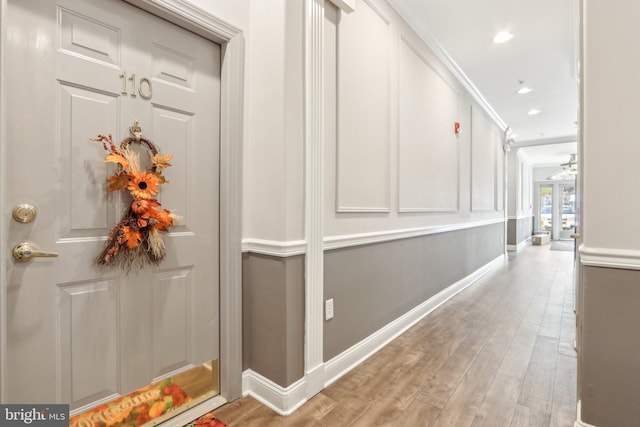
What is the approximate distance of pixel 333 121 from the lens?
2.04 m

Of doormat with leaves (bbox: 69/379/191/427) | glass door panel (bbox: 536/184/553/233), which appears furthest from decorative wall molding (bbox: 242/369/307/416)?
glass door panel (bbox: 536/184/553/233)

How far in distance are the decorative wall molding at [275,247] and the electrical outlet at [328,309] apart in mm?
436

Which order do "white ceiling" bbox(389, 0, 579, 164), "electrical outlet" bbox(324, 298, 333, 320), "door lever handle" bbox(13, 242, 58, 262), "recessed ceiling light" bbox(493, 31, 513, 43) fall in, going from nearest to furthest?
"door lever handle" bbox(13, 242, 58, 262) < "electrical outlet" bbox(324, 298, 333, 320) < "white ceiling" bbox(389, 0, 579, 164) < "recessed ceiling light" bbox(493, 31, 513, 43)

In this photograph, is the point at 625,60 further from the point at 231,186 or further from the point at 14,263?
the point at 14,263

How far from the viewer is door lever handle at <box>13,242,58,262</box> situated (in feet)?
3.78

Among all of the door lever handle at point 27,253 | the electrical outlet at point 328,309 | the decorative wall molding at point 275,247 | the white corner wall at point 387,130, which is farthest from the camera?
the white corner wall at point 387,130

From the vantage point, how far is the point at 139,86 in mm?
1454

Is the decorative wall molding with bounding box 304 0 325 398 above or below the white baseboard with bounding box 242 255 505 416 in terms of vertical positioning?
above

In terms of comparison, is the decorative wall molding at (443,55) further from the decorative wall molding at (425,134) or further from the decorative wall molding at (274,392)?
the decorative wall molding at (274,392)

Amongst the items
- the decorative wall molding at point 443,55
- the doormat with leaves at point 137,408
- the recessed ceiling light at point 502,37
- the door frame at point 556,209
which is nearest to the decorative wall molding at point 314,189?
the doormat with leaves at point 137,408

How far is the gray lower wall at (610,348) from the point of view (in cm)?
130

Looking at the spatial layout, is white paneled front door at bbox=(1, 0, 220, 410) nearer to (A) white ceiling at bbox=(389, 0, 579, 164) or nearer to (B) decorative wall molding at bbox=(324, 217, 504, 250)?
(B) decorative wall molding at bbox=(324, 217, 504, 250)

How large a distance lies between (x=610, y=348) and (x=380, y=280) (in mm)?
1389

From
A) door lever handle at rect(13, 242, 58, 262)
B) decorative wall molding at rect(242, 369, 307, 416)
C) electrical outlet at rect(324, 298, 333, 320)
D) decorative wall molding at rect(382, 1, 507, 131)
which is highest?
decorative wall molding at rect(382, 1, 507, 131)
